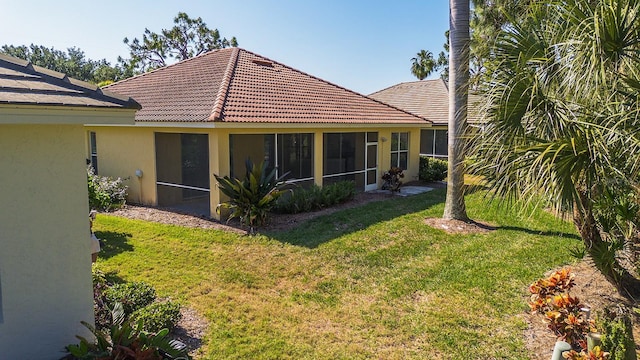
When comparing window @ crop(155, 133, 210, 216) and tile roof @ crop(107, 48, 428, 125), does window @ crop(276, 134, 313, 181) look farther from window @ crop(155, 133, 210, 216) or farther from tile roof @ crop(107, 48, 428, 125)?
window @ crop(155, 133, 210, 216)

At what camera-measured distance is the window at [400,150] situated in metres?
19.2

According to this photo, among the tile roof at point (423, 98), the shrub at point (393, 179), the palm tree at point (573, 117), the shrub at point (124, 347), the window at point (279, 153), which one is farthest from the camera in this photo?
the tile roof at point (423, 98)

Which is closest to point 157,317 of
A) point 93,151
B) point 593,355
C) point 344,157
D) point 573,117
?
point 593,355

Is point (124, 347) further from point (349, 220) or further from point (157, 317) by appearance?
point (349, 220)

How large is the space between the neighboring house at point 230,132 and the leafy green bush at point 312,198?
1.18 meters

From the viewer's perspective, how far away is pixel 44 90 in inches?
150

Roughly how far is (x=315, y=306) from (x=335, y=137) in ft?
33.7

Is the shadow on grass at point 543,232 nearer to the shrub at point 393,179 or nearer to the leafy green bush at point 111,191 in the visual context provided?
the shrub at point 393,179

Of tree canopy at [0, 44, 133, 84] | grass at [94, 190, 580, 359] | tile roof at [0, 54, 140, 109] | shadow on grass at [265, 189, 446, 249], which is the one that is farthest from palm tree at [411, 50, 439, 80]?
tile roof at [0, 54, 140, 109]

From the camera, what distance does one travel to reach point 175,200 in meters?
14.7

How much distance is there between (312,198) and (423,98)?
1615cm

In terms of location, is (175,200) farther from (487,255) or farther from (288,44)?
(288,44)

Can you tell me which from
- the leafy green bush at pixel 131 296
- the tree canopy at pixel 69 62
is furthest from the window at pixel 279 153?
the tree canopy at pixel 69 62

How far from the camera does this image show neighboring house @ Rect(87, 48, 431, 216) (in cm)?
1244
